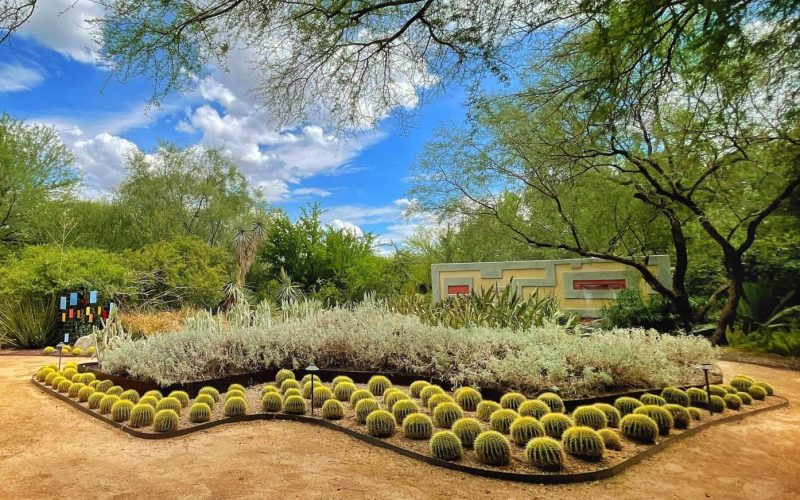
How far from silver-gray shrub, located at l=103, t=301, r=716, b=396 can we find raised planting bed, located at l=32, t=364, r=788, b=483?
0.44 metres

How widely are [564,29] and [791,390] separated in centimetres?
533

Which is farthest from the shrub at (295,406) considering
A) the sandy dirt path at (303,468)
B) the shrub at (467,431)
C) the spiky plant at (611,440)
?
the spiky plant at (611,440)

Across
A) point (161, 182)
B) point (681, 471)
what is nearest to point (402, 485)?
point (681, 471)

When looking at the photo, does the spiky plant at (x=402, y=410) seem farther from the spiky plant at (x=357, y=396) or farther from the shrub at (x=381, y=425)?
the spiky plant at (x=357, y=396)

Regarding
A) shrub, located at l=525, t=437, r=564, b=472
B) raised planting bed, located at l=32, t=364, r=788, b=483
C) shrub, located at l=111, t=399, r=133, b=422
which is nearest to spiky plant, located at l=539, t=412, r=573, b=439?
raised planting bed, located at l=32, t=364, r=788, b=483

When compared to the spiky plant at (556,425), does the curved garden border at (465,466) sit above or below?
below

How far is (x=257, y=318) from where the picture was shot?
7254 millimetres

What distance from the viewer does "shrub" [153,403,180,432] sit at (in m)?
3.98

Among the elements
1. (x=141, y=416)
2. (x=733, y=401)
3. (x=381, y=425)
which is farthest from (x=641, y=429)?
(x=141, y=416)

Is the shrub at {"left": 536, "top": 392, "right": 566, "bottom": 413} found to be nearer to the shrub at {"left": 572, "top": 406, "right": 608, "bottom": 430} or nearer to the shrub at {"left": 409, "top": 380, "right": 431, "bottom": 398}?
the shrub at {"left": 572, "top": 406, "right": 608, "bottom": 430}

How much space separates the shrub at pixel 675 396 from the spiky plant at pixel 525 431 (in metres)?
2.02

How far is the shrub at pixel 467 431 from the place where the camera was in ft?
11.2

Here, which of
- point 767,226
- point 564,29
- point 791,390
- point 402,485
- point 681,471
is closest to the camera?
point 402,485

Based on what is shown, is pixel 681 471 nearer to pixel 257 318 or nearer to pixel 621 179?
pixel 257 318
